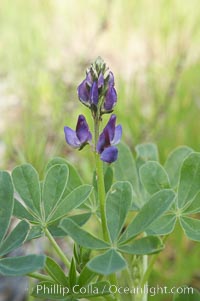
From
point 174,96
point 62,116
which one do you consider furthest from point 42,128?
point 174,96

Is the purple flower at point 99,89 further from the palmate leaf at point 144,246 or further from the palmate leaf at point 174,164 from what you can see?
the palmate leaf at point 174,164

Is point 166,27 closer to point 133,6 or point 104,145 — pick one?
point 133,6

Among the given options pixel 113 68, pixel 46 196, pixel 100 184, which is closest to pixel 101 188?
pixel 100 184

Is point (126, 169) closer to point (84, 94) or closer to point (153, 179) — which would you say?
point (153, 179)

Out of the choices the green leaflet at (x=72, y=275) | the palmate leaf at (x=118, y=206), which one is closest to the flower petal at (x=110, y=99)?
the palmate leaf at (x=118, y=206)

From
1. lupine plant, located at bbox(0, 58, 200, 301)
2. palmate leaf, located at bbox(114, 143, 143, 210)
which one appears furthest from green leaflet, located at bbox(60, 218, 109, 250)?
palmate leaf, located at bbox(114, 143, 143, 210)

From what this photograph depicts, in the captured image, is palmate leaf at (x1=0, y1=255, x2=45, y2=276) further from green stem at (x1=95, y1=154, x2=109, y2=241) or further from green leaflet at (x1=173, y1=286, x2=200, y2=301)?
green leaflet at (x1=173, y1=286, x2=200, y2=301)
